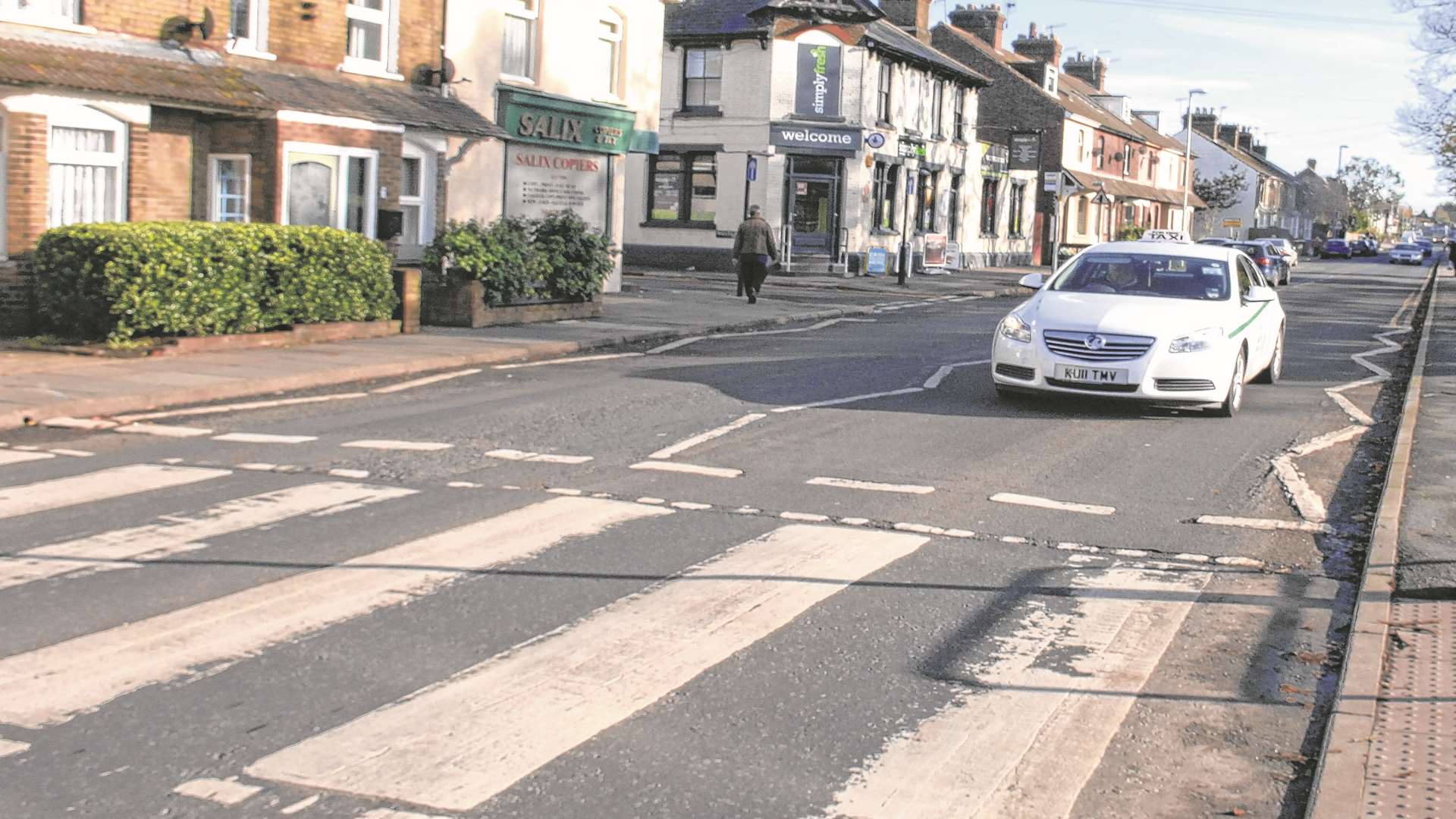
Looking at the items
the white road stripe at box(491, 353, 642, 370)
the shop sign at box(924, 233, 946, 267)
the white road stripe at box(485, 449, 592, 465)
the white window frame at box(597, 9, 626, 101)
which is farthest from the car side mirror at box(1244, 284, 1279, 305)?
the shop sign at box(924, 233, 946, 267)

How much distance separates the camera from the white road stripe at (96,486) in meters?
7.89

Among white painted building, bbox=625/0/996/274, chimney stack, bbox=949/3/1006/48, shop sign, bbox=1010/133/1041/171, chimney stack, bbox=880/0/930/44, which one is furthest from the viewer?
chimney stack, bbox=949/3/1006/48

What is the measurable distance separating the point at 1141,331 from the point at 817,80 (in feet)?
94.8

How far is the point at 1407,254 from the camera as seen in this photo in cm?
8950

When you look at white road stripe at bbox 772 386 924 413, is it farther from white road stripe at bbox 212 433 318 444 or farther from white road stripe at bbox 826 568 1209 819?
white road stripe at bbox 826 568 1209 819

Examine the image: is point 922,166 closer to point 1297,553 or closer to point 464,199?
point 464,199

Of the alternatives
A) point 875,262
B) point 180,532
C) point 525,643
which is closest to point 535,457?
point 180,532

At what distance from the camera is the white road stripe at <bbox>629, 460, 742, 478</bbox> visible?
9422mm

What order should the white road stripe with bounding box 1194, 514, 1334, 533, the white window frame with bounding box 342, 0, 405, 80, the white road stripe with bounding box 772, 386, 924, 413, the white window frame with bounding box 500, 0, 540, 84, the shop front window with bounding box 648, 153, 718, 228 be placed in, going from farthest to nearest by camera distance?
the shop front window with bounding box 648, 153, 718, 228 < the white window frame with bounding box 500, 0, 540, 84 < the white window frame with bounding box 342, 0, 405, 80 < the white road stripe with bounding box 772, 386, 924, 413 < the white road stripe with bounding box 1194, 514, 1334, 533

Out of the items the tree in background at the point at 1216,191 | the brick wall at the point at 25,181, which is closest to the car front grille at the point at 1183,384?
the brick wall at the point at 25,181

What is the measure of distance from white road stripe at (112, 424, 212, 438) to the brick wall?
6323 millimetres

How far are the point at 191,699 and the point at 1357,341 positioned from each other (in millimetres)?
21622

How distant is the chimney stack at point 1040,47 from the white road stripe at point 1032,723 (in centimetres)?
6108

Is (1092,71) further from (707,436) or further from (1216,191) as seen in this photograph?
(707,436)
